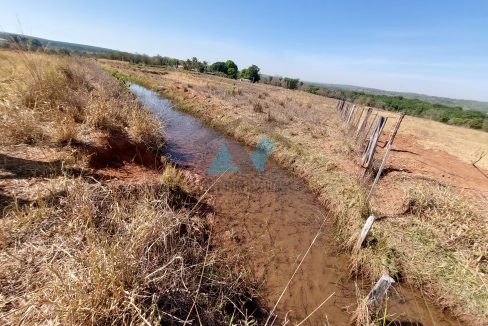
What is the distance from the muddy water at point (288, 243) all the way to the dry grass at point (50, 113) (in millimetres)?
1502

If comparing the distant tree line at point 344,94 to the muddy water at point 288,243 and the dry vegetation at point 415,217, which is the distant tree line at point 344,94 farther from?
the muddy water at point 288,243

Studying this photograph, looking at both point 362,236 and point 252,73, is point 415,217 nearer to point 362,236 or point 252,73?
point 362,236

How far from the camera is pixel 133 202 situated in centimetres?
390

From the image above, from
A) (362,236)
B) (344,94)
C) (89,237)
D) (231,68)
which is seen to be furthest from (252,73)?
(89,237)

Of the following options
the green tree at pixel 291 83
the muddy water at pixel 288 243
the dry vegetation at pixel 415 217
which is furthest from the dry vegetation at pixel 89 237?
the green tree at pixel 291 83

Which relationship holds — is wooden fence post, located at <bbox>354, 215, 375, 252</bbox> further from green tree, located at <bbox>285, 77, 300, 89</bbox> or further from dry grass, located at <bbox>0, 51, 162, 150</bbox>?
green tree, located at <bbox>285, 77, 300, 89</bbox>

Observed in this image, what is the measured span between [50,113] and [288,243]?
19.9ft

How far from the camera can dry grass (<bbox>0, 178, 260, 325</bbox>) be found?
1.91 m

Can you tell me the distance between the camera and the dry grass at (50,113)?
4914 millimetres

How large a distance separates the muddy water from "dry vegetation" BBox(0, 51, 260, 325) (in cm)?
55

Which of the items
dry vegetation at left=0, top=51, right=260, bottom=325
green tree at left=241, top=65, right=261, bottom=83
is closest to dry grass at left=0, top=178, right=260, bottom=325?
dry vegetation at left=0, top=51, right=260, bottom=325

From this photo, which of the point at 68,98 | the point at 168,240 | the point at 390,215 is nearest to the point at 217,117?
the point at 68,98

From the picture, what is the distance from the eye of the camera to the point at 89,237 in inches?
101

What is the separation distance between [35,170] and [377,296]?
525 centimetres
